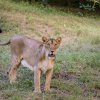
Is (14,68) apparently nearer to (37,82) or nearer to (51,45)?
(37,82)

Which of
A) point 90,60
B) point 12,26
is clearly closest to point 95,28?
point 12,26

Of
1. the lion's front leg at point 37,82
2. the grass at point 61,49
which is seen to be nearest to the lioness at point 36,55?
the lion's front leg at point 37,82

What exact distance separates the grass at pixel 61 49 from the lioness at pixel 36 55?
0.87ft

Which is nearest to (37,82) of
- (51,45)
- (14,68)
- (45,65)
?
(45,65)

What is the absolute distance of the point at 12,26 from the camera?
16953 mm

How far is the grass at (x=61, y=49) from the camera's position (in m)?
7.92

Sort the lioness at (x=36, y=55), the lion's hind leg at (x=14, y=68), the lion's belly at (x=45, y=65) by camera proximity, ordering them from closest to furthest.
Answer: the lioness at (x=36, y=55) < the lion's belly at (x=45, y=65) < the lion's hind leg at (x=14, y=68)

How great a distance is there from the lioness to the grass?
0.26m

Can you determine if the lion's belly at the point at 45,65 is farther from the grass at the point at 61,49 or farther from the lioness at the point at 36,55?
the grass at the point at 61,49

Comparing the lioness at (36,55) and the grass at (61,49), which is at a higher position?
the lioness at (36,55)

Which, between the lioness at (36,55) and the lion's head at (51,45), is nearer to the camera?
the lion's head at (51,45)

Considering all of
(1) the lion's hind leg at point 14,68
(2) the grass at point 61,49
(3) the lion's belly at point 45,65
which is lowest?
(2) the grass at point 61,49

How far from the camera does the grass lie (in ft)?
26.0

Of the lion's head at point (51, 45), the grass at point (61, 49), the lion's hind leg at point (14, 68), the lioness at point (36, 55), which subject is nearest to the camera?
the lion's head at point (51, 45)
